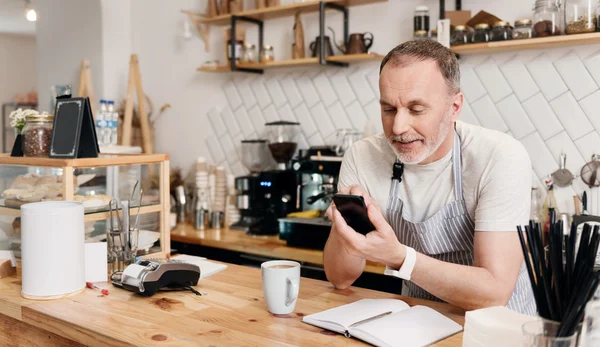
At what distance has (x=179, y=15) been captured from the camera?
15.1ft

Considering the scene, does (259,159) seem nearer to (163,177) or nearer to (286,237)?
(286,237)

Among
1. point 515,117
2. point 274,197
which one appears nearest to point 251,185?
point 274,197

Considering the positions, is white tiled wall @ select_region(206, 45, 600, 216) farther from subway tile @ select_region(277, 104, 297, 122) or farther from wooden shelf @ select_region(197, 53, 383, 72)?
wooden shelf @ select_region(197, 53, 383, 72)

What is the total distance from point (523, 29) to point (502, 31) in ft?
0.32

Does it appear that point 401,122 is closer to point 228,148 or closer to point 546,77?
point 546,77

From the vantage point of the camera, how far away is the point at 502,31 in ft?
9.82

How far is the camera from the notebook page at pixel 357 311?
1.43m

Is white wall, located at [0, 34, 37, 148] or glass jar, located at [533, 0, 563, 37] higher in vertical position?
white wall, located at [0, 34, 37, 148]

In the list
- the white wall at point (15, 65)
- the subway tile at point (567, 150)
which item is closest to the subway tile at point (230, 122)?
the subway tile at point (567, 150)

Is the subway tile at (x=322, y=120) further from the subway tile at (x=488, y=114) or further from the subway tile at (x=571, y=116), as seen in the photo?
the subway tile at (x=571, y=116)

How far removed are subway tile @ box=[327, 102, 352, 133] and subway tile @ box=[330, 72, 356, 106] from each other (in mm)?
44

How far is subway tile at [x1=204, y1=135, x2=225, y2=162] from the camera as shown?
175 inches

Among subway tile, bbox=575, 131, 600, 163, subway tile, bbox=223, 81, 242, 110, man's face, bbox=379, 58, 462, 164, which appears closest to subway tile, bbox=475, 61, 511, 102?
subway tile, bbox=575, 131, 600, 163

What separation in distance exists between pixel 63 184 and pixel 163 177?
0.37 m
